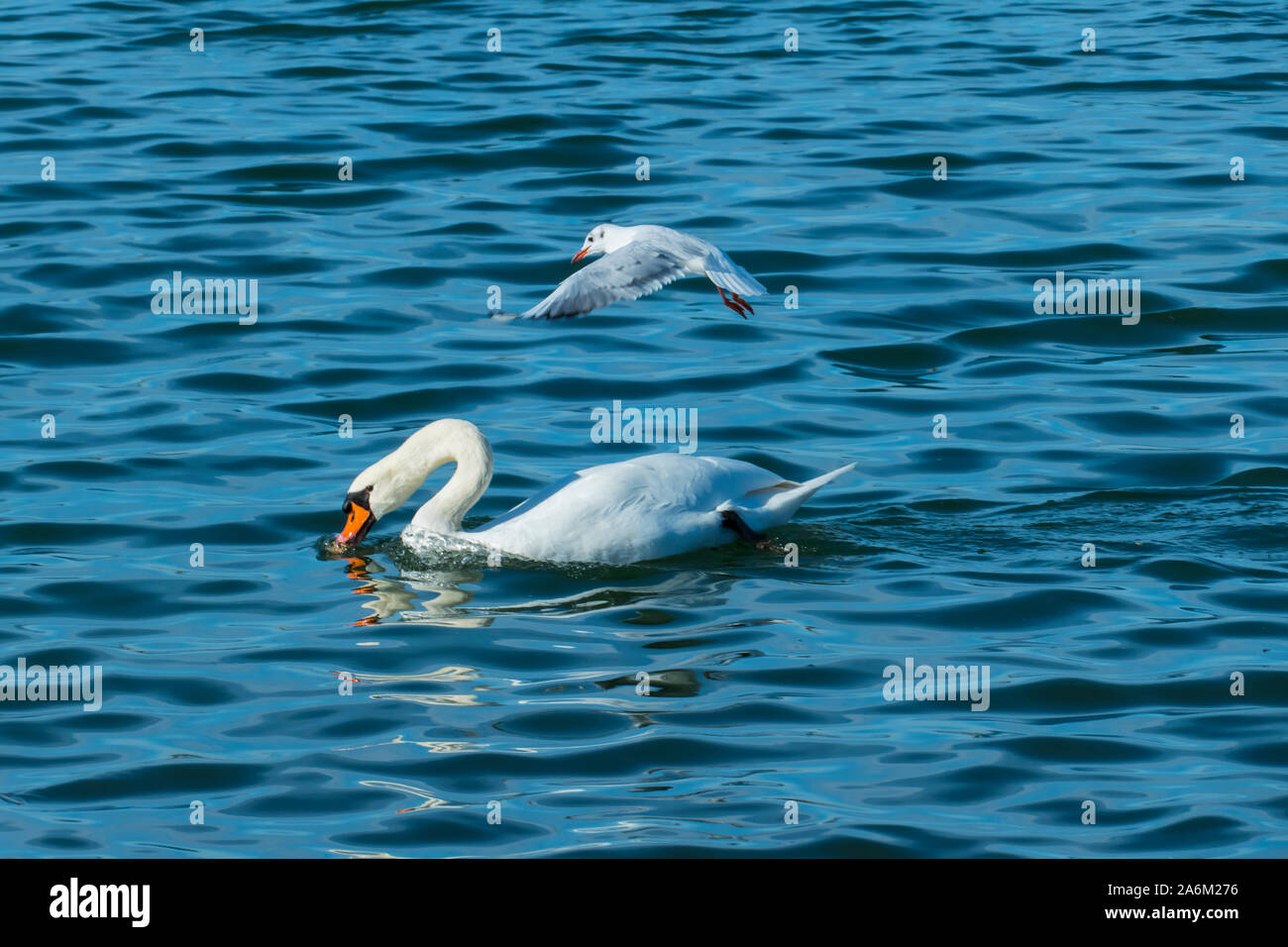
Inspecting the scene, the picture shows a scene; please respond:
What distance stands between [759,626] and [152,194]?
10.3 m

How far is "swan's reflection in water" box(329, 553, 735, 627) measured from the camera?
955 cm

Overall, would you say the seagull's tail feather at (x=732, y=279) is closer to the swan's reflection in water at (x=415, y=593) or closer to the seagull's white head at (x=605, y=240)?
the seagull's white head at (x=605, y=240)

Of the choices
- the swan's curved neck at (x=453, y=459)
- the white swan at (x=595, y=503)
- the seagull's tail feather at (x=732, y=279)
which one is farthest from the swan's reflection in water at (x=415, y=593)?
the seagull's tail feather at (x=732, y=279)

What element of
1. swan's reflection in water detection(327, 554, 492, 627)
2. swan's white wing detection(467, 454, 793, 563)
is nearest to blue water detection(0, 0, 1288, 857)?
swan's reflection in water detection(327, 554, 492, 627)

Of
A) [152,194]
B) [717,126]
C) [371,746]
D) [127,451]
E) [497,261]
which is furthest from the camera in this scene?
[717,126]

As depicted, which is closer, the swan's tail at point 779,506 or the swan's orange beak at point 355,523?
the swan's tail at point 779,506

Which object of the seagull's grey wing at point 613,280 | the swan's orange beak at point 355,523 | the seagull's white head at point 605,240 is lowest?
Answer: the swan's orange beak at point 355,523

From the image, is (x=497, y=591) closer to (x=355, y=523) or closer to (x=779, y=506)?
(x=355, y=523)

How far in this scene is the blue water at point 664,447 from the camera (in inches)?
295

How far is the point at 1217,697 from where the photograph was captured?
27.0 feet

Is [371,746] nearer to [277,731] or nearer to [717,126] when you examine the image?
[277,731]

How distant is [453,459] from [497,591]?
3.50ft

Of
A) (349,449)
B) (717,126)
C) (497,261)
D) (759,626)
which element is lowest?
(759,626)
